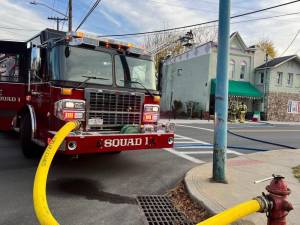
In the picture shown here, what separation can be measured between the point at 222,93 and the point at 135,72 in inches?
78.7

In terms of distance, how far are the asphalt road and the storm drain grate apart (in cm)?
14

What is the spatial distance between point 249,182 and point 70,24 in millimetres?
20853

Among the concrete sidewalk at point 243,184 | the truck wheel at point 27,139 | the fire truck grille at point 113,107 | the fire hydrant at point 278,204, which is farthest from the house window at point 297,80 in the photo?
the fire hydrant at point 278,204

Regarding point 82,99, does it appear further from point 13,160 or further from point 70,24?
point 70,24

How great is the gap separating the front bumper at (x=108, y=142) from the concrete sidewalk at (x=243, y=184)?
0.92 meters

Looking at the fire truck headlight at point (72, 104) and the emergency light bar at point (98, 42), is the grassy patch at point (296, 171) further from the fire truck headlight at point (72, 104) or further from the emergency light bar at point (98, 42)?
the fire truck headlight at point (72, 104)

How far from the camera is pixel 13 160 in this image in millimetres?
7684

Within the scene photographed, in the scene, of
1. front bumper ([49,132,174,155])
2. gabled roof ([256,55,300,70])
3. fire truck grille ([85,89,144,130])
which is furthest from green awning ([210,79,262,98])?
front bumper ([49,132,174,155])

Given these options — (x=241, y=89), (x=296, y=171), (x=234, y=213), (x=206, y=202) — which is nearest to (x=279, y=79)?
(x=241, y=89)

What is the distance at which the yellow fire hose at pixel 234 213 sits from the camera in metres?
2.69

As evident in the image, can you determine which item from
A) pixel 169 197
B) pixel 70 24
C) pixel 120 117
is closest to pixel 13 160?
pixel 120 117

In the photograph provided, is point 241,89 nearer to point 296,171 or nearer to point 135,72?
point 296,171

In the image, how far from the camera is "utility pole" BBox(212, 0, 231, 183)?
19.7 ft

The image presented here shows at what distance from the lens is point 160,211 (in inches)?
A: 193
